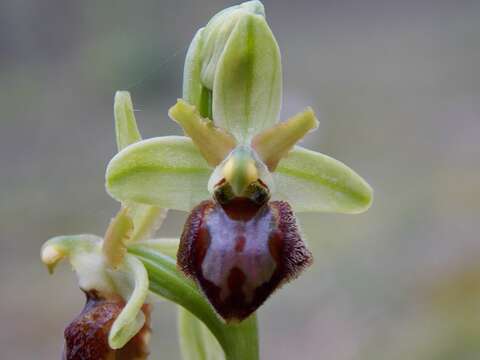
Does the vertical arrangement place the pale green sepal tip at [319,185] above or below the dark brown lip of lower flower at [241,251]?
above

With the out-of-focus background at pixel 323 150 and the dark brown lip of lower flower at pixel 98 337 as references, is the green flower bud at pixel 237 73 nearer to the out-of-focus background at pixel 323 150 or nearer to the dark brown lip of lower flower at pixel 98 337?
the dark brown lip of lower flower at pixel 98 337

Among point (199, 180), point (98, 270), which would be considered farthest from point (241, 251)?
point (98, 270)

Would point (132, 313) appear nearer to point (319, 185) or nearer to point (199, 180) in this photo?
point (199, 180)

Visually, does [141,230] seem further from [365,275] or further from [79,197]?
[79,197]

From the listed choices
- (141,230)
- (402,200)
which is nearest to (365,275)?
(402,200)

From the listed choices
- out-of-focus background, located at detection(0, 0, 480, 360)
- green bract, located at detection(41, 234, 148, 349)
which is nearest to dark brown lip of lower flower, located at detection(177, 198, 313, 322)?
green bract, located at detection(41, 234, 148, 349)

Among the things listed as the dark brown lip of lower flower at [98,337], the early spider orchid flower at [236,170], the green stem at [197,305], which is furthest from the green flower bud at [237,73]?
the dark brown lip of lower flower at [98,337]
